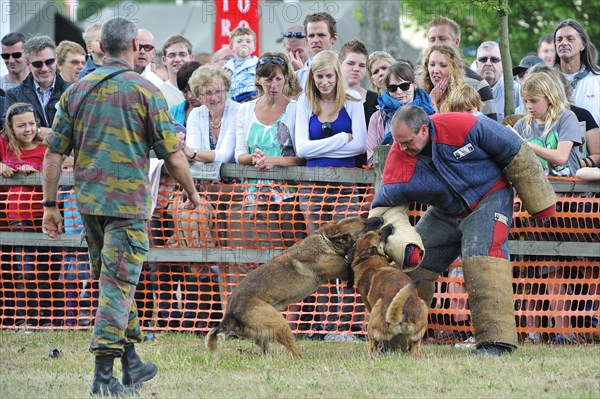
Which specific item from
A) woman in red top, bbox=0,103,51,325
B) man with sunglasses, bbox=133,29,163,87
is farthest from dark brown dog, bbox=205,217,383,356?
man with sunglasses, bbox=133,29,163,87

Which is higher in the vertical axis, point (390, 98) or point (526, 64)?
point (526, 64)

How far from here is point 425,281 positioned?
7934mm

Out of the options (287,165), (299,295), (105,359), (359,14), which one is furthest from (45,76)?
(359,14)

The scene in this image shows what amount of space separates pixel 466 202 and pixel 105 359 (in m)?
2.99

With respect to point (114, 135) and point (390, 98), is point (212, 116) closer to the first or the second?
point (390, 98)

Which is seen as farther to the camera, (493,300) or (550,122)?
(550,122)

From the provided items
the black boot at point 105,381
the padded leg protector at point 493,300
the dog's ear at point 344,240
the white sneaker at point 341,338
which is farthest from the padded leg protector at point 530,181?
the black boot at point 105,381

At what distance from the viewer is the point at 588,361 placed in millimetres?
7043

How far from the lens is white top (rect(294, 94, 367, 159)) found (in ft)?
28.8

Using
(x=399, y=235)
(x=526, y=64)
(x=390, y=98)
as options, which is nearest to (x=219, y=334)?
(x=399, y=235)

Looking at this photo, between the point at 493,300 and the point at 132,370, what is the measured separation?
9.04 ft

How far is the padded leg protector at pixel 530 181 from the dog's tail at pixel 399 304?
1.20m

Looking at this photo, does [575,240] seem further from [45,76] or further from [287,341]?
[45,76]

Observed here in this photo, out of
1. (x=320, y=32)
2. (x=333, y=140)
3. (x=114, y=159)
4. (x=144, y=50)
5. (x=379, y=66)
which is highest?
(x=320, y=32)
